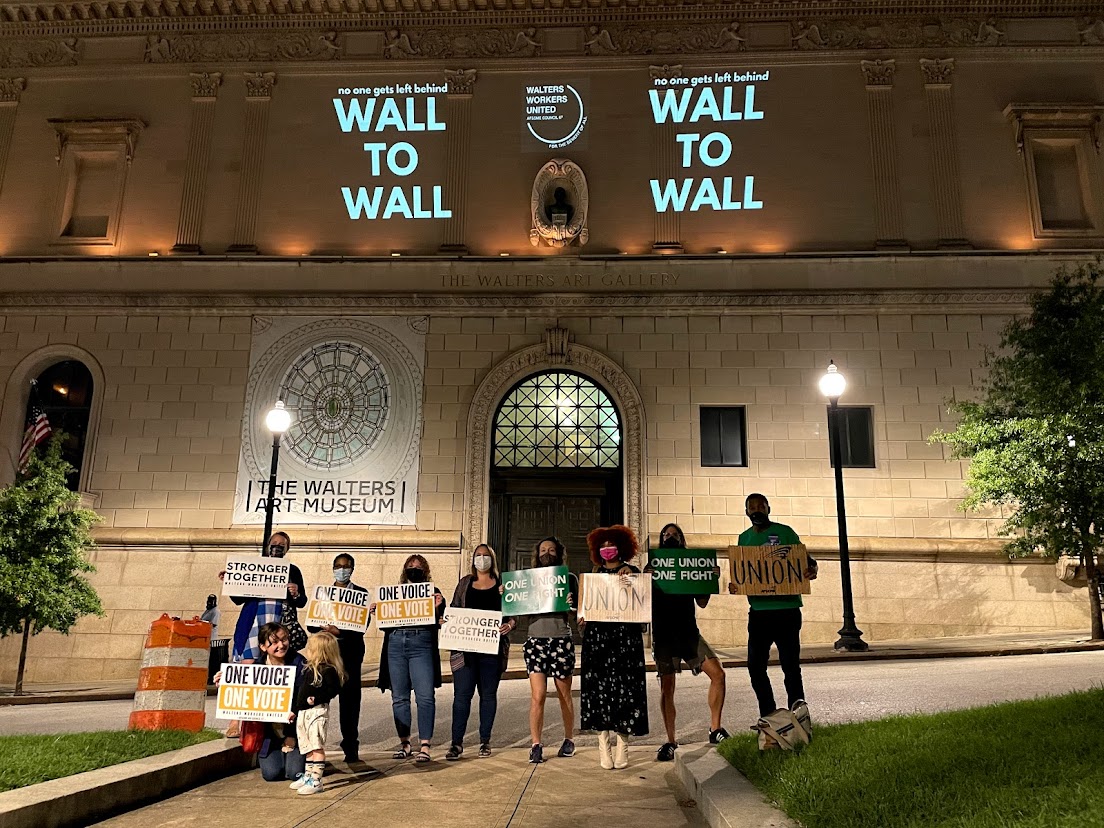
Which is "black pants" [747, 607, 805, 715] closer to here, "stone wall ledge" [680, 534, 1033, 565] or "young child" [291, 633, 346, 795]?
"young child" [291, 633, 346, 795]

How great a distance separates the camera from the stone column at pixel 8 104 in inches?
898

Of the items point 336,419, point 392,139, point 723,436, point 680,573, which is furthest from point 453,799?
point 392,139

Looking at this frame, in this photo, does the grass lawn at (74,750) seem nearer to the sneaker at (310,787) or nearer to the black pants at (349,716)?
the black pants at (349,716)

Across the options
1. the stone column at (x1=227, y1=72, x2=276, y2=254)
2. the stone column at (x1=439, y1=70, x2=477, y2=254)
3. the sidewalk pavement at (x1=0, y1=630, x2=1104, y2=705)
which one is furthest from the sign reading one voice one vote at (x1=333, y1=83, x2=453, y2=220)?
the sidewalk pavement at (x1=0, y1=630, x2=1104, y2=705)

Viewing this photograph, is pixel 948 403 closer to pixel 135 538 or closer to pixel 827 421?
pixel 827 421

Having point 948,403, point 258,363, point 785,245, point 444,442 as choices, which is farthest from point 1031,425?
point 258,363

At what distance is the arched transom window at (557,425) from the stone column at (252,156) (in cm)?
817

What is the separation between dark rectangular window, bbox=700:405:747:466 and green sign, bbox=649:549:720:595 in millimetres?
11120

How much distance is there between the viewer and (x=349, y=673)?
832 centimetres

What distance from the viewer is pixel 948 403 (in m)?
19.0

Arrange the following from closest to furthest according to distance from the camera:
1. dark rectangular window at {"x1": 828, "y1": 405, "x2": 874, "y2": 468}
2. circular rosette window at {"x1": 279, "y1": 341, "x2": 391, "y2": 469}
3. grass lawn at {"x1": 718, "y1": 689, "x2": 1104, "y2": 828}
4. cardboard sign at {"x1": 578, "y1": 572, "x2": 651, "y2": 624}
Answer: grass lawn at {"x1": 718, "y1": 689, "x2": 1104, "y2": 828} < cardboard sign at {"x1": 578, "y1": 572, "x2": 651, "y2": 624} < dark rectangular window at {"x1": 828, "y1": 405, "x2": 874, "y2": 468} < circular rosette window at {"x1": 279, "y1": 341, "x2": 391, "y2": 469}

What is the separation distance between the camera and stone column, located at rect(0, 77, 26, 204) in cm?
2280

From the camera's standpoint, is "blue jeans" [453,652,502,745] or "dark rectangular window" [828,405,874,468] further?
"dark rectangular window" [828,405,874,468]

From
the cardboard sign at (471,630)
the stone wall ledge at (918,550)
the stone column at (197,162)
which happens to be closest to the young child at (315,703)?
the cardboard sign at (471,630)
